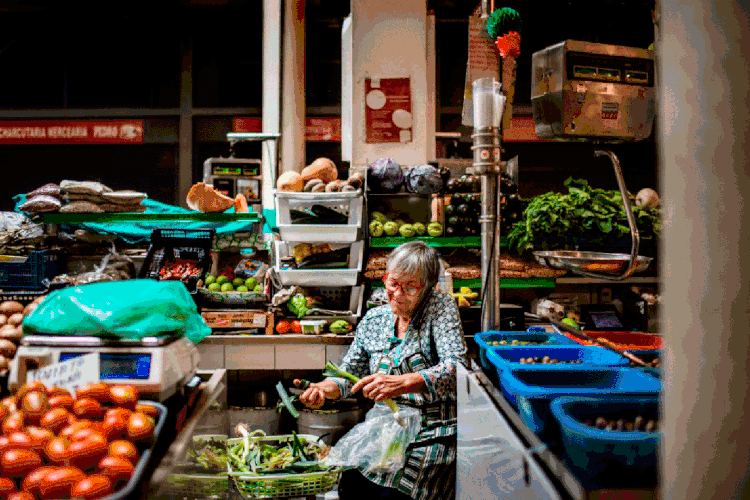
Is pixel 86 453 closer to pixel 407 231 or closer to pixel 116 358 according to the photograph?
pixel 116 358

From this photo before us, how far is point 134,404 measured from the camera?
1.23m

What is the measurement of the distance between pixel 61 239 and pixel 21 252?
355 millimetres

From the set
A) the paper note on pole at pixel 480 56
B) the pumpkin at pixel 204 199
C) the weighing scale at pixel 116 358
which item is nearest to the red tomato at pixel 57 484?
the weighing scale at pixel 116 358

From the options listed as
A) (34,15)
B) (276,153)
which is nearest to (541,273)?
(276,153)

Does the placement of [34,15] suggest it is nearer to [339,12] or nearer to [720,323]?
[339,12]

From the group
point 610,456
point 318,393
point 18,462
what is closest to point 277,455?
point 318,393

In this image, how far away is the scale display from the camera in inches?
51.8

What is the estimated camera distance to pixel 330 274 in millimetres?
3729

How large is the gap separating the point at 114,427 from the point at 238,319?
8.73 ft

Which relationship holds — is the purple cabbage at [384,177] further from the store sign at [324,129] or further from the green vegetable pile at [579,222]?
the store sign at [324,129]

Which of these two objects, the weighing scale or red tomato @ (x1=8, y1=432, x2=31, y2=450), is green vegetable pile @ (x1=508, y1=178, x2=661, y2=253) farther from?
red tomato @ (x1=8, y1=432, x2=31, y2=450)

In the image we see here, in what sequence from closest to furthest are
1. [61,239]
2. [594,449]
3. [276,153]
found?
[594,449]
[61,239]
[276,153]

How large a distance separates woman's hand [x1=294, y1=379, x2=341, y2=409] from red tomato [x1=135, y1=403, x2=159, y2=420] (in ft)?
3.57

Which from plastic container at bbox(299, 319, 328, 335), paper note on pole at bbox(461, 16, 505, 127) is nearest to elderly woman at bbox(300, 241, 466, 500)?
plastic container at bbox(299, 319, 328, 335)
